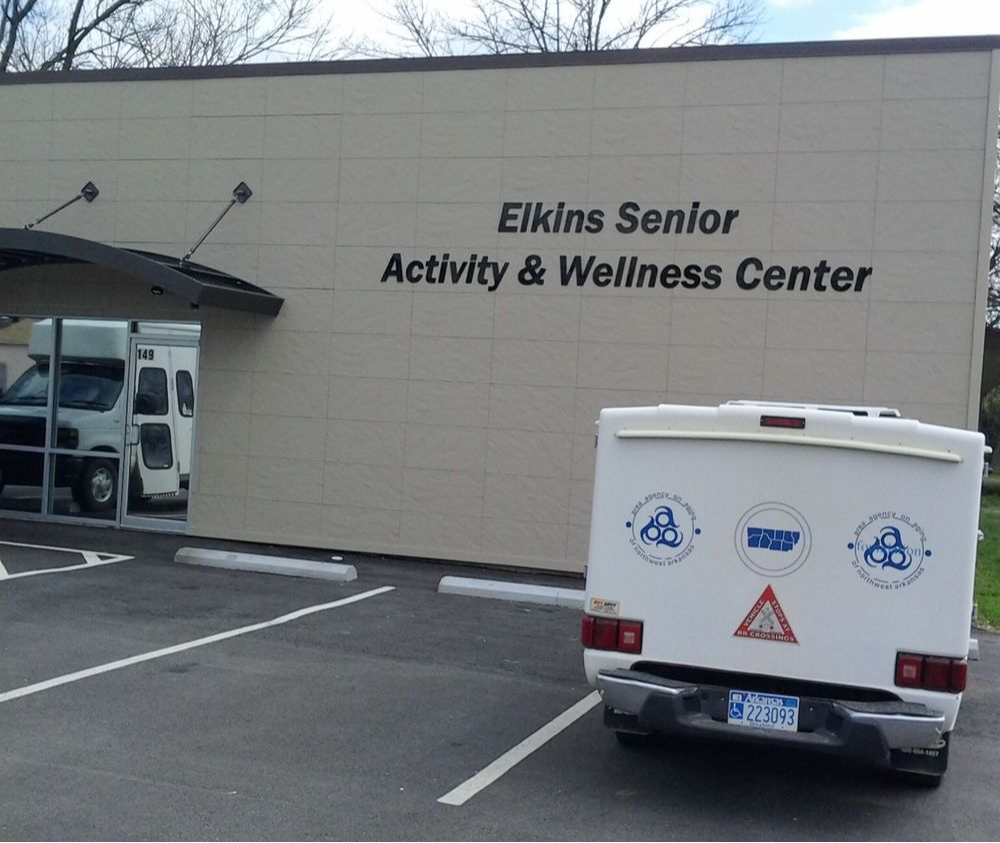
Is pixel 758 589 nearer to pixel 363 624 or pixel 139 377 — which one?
pixel 363 624

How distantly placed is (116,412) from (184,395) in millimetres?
894

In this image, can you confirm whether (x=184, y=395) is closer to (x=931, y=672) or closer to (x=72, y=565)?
(x=72, y=565)

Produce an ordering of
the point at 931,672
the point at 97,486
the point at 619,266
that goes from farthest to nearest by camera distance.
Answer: the point at 97,486 < the point at 619,266 < the point at 931,672

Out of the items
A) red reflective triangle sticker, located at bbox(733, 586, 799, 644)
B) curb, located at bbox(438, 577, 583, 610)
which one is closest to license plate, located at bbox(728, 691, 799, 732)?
red reflective triangle sticker, located at bbox(733, 586, 799, 644)

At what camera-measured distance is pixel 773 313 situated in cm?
1259

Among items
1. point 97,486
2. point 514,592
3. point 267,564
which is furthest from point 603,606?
point 97,486

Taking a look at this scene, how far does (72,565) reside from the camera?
41.6ft

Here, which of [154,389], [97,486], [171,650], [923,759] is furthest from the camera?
[97,486]

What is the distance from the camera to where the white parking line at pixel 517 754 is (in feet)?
19.9

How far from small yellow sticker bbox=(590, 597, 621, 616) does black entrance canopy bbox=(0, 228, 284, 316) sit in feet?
25.7

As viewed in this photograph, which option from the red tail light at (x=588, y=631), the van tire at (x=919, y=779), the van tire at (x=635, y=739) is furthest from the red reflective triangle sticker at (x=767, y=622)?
the van tire at (x=635, y=739)

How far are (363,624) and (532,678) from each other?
7.34 feet

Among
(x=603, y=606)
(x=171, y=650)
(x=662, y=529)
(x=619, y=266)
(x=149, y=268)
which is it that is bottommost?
(x=171, y=650)

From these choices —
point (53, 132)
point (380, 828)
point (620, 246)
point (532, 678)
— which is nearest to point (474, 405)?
point (620, 246)
